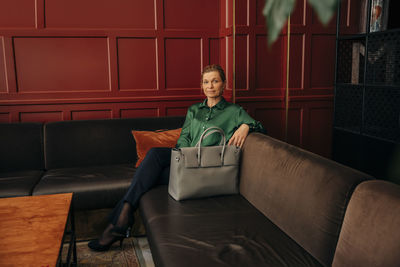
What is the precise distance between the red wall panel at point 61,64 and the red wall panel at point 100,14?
14cm

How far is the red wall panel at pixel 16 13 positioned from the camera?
120 inches

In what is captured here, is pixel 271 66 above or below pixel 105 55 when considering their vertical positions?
below

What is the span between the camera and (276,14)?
0.40 m

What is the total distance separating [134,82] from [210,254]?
222cm

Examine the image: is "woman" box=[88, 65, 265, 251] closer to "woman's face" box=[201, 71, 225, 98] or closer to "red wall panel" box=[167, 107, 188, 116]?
"woman's face" box=[201, 71, 225, 98]

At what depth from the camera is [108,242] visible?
2232 mm

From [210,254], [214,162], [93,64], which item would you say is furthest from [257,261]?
[93,64]

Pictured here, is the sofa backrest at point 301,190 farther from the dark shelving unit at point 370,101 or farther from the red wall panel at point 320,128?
the red wall panel at point 320,128

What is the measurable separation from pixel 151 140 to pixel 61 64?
1111mm

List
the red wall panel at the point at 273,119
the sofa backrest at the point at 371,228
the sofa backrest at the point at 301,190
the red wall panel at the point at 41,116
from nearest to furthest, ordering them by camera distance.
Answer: the sofa backrest at the point at 371,228 < the sofa backrest at the point at 301,190 < the red wall panel at the point at 41,116 < the red wall panel at the point at 273,119

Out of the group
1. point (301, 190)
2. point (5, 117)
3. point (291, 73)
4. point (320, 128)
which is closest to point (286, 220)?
point (301, 190)

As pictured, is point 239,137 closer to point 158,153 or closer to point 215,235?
point 158,153

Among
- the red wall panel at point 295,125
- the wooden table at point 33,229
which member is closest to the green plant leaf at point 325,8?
the wooden table at point 33,229

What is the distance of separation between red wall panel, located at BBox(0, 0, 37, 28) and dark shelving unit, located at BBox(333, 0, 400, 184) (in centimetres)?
262
